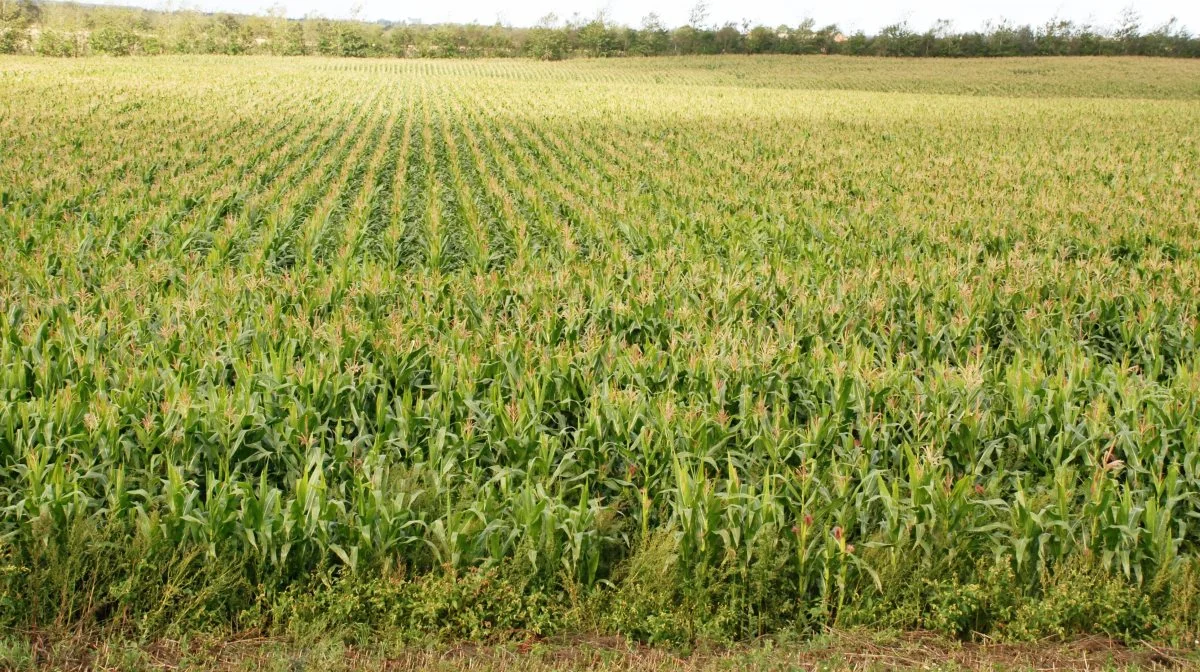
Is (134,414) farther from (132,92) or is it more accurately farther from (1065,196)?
(132,92)

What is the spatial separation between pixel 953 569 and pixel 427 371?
3.88 m

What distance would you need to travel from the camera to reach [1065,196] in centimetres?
1564

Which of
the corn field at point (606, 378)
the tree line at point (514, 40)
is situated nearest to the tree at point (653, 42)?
A: the tree line at point (514, 40)

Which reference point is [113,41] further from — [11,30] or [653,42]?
[653,42]

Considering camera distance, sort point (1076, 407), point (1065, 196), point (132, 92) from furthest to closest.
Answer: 1. point (132, 92)
2. point (1065, 196)
3. point (1076, 407)

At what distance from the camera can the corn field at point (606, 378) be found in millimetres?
4422

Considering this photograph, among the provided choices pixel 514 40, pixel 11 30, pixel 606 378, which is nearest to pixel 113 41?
pixel 11 30

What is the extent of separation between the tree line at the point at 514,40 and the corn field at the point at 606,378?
8617 cm

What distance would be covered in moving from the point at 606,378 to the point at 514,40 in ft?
375

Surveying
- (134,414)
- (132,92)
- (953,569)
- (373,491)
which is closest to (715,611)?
(953,569)

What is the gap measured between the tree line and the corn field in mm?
86170

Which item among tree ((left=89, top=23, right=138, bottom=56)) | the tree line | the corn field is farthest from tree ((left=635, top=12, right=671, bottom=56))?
the corn field

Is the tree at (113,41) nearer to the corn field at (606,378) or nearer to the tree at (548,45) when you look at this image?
the tree at (548,45)

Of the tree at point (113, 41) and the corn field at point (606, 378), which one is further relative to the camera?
the tree at point (113, 41)
